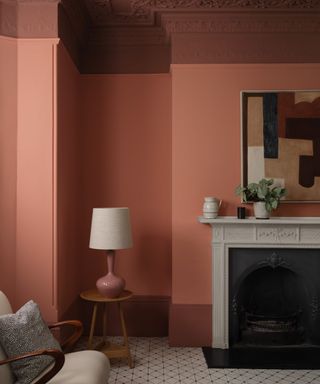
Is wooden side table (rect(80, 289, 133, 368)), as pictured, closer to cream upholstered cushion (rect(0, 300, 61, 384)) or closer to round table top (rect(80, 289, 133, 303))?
round table top (rect(80, 289, 133, 303))

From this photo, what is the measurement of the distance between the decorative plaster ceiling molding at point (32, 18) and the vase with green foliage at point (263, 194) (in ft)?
7.04

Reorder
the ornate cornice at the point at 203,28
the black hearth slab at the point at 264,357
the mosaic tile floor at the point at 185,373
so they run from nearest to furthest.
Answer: the mosaic tile floor at the point at 185,373 < the black hearth slab at the point at 264,357 < the ornate cornice at the point at 203,28

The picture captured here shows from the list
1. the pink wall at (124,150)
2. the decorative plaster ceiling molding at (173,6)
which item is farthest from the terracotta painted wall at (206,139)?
the decorative plaster ceiling molding at (173,6)

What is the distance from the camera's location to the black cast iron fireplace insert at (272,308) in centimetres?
343

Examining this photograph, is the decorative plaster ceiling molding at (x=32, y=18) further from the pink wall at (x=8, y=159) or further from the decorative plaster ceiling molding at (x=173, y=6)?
the decorative plaster ceiling molding at (x=173, y=6)

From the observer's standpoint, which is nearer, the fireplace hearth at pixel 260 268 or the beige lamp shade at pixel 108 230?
the beige lamp shade at pixel 108 230

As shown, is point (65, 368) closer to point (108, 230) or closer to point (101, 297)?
point (101, 297)

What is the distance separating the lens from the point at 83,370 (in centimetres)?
226

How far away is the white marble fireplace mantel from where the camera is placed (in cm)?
355

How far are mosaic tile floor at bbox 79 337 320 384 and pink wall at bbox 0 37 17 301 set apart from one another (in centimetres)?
113

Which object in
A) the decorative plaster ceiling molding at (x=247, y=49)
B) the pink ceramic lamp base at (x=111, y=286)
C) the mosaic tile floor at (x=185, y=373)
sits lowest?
the mosaic tile floor at (x=185, y=373)

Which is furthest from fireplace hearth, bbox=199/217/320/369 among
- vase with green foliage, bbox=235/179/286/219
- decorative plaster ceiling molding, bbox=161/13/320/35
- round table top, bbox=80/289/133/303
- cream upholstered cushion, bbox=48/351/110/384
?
decorative plaster ceiling molding, bbox=161/13/320/35

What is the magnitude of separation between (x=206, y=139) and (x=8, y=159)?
5.89ft

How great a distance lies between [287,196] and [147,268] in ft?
5.18
